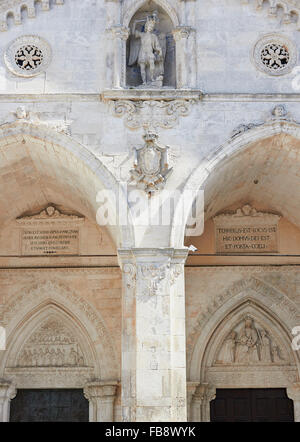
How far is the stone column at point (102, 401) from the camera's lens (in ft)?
43.3

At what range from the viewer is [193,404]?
13.3 metres

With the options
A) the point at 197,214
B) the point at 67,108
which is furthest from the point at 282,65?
the point at 67,108

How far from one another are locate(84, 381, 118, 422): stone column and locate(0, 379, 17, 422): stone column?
1.41 meters

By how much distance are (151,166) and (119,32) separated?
235cm

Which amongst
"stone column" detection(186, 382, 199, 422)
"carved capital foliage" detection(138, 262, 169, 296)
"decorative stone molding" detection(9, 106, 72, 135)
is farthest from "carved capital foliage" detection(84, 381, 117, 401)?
"decorative stone molding" detection(9, 106, 72, 135)

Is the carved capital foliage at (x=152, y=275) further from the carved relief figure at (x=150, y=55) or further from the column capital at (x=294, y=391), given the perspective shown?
the column capital at (x=294, y=391)

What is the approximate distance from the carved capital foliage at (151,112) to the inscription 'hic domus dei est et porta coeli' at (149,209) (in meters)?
0.03

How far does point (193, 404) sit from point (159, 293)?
3056 millimetres

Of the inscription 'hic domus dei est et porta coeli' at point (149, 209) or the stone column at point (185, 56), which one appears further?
the stone column at point (185, 56)

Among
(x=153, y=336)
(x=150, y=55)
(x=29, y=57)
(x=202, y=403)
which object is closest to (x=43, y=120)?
(x=29, y=57)

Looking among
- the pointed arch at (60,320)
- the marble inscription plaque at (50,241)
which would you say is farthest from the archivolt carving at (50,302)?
the marble inscription plaque at (50,241)

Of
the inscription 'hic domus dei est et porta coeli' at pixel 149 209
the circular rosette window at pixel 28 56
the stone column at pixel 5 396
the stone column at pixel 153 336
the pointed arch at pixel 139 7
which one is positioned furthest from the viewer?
the stone column at pixel 5 396

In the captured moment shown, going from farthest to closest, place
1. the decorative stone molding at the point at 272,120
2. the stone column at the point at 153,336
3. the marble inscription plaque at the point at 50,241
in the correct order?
the marble inscription plaque at the point at 50,241, the decorative stone molding at the point at 272,120, the stone column at the point at 153,336
